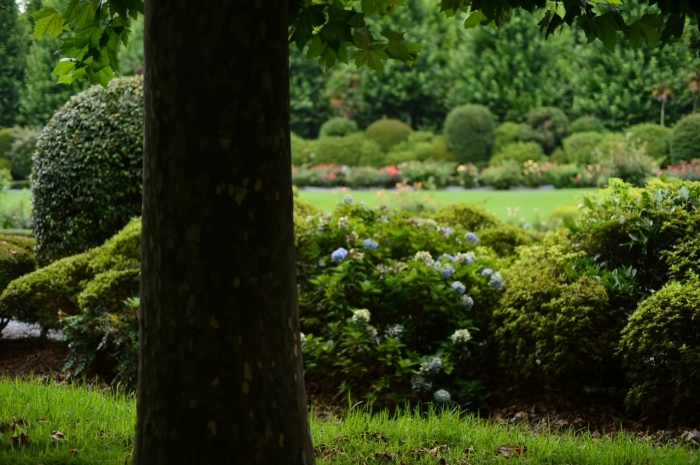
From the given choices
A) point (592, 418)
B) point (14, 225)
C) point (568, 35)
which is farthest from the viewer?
point (568, 35)

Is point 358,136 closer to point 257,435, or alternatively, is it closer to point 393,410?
point 393,410

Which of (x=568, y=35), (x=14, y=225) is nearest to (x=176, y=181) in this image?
(x=14, y=225)

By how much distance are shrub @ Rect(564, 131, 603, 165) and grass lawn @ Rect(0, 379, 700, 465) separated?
16.7m

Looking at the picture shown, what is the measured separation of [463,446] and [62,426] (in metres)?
1.90

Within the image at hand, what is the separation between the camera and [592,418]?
4.65 m

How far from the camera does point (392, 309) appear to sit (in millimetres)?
5516

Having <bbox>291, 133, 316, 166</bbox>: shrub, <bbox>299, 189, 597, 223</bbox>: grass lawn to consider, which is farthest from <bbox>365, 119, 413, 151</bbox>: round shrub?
<bbox>299, 189, 597, 223</bbox>: grass lawn

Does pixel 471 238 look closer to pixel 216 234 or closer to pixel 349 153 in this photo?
pixel 216 234

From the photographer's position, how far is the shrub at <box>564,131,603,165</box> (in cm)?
2005

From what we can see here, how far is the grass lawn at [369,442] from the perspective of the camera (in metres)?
3.51

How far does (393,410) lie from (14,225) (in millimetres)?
8031

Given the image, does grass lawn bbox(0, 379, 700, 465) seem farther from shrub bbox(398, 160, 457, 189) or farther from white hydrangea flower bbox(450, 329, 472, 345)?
shrub bbox(398, 160, 457, 189)

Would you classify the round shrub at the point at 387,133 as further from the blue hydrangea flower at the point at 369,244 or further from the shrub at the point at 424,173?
the blue hydrangea flower at the point at 369,244

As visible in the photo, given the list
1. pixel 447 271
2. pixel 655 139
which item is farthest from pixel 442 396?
pixel 655 139
